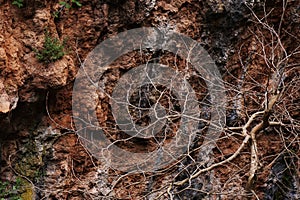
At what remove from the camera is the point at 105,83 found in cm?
418

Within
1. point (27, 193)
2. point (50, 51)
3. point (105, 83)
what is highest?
point (50, 51)

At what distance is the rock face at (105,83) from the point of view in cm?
369

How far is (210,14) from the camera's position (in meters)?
4.28

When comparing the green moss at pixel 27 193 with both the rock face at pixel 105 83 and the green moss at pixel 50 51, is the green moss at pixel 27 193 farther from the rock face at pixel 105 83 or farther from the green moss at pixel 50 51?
the green moss at pixel 50 51

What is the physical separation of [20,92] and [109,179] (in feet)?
4.37

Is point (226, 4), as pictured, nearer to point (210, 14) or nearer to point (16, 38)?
point (210, 14)

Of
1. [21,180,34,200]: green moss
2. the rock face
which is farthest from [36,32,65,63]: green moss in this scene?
[21,180,34,200]: green moss

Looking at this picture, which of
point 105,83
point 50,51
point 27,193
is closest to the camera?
point 50,51

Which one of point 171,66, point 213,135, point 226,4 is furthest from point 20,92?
point 226,4

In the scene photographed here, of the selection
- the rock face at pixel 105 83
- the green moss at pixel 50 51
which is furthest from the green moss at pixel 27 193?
the green moss at pixel 50 51

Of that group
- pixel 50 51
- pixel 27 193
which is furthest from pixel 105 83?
pixel 27 193

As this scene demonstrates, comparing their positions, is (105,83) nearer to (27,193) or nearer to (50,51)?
(50,51)

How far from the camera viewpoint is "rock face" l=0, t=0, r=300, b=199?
3.69 metres

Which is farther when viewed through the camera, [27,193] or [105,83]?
[105,83]
